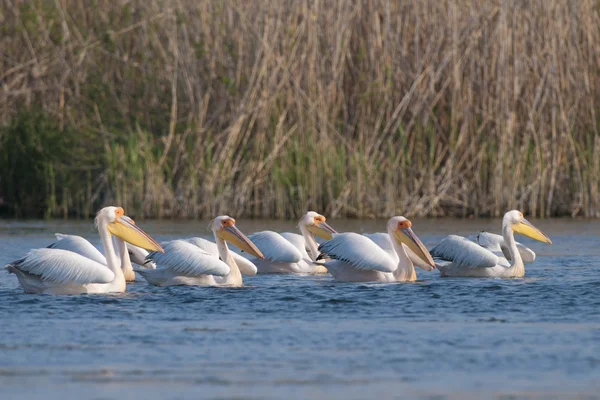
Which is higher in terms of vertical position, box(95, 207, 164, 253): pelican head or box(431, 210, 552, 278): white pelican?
box(95, 207, 164, 253): pelican head

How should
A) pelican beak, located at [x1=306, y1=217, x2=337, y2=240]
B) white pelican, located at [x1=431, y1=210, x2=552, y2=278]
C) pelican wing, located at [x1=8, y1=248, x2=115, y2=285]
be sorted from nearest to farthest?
pelican wing, located at [x1=8, y1=248, x2=115, y2=285], white pelican, located at [x1=431, y1=210, x2=552, y2=278], pelican beak, located at [x1=306, y1=217, x2=337, y2=240]

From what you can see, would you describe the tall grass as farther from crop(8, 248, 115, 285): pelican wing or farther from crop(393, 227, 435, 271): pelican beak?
crop(8, 248, 115, 285): pelican wing

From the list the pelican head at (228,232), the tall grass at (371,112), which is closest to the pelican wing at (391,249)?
the pelican head at (228,232)

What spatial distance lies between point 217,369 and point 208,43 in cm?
1025

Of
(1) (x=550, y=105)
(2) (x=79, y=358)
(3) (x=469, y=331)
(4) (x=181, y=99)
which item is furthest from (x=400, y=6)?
(2) (x=79, y=358)

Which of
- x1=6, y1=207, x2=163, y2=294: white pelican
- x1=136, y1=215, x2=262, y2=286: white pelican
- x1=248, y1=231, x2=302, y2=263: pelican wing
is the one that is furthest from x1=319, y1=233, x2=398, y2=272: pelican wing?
x1=6, y1=207, x2=163, y2=294: white pelican

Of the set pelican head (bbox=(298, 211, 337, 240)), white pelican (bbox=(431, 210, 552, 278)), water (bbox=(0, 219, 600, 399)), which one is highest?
pelican head (bbox=(298, 211, 337, 240))

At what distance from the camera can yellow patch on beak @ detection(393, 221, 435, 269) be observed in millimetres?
9414

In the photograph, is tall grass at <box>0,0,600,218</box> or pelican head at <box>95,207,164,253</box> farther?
tall grass at <box>0,0,600,218</box>

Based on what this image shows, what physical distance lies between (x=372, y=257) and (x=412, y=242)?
0.59m

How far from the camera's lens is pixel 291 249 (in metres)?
10.1

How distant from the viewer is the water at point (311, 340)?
4.96m

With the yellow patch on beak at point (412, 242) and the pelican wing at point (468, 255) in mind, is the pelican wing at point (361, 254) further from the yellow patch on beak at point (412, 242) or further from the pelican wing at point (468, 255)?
Answer: the pelican wing at point (468, 255)

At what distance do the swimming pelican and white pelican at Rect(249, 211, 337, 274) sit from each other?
0.94 m
